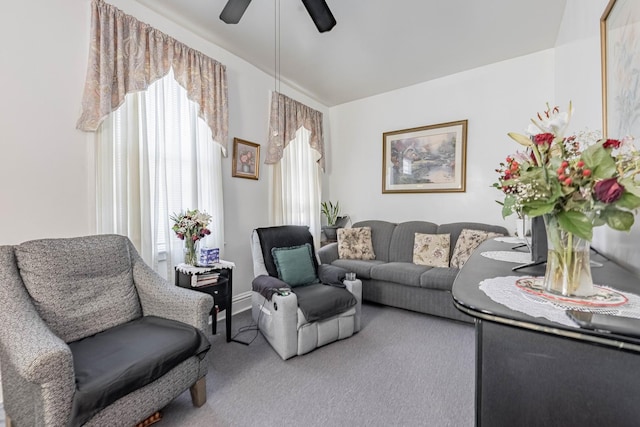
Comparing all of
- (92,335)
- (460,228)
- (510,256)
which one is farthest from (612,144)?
(460,228)

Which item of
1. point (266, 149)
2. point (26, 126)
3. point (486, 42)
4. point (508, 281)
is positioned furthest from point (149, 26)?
point (486, 42)

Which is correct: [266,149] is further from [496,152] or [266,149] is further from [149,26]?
[496,152]

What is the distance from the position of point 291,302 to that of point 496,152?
301 centimetres

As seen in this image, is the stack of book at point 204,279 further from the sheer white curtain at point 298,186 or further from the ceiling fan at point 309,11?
the ceiling fan at point 309,11

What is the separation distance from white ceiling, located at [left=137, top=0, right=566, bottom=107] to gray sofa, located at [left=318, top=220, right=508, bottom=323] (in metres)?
1.95

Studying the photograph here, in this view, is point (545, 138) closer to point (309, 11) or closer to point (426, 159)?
point (309, 11)

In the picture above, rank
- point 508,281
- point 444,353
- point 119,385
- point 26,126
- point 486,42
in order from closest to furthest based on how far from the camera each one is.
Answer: point 508,281, point 119,385, point 26,126, point 444,353, point 486,42

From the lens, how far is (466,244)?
312 cm

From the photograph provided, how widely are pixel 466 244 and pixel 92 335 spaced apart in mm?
3312

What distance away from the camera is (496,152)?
3389mm

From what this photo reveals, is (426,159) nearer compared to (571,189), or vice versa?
(571,189)

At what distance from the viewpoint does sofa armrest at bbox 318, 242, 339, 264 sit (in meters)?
3.73

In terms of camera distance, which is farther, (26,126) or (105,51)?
(105,51)

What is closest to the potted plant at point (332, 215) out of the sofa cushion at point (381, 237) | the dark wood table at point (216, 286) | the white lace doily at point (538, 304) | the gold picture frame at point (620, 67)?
the sofa cushion at point (381, 237)
